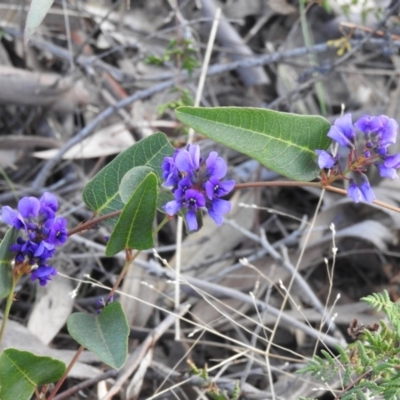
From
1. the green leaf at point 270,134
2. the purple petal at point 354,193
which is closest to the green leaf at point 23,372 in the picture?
the green leaf at point 270,134

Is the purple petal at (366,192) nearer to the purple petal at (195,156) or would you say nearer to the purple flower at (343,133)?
the purple flower at (343,133)

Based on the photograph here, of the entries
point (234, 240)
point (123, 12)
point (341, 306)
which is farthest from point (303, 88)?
point (123, 12)

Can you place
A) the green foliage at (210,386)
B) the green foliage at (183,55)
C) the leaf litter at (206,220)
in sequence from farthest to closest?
the green foliage at (183,55) < the leaf litter at (206,220) < the green foliage at (210,386)

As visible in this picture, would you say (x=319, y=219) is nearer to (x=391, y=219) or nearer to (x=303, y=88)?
(x=391, y=219)

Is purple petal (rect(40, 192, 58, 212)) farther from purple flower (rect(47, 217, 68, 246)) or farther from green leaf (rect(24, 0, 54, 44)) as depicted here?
green leaf (rect(24, 0, 54, 44))

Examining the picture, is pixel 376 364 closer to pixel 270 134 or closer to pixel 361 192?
pixel 361 192

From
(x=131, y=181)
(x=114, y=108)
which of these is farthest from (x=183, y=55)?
(x=131, y=181)
